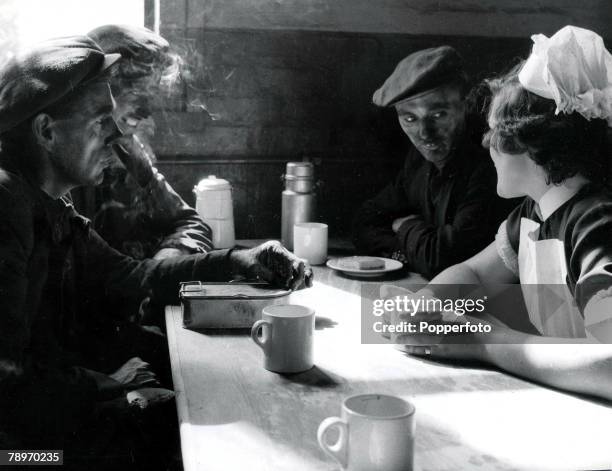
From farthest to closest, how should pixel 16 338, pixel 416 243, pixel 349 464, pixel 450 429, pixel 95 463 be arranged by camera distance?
pixel 416 243
pixel 95 463
pixel 16 338
pixel 450 429
pixel 349 464

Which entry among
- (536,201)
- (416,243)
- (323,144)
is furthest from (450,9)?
(536,201)

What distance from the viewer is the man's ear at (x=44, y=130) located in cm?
159

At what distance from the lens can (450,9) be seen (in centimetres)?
304

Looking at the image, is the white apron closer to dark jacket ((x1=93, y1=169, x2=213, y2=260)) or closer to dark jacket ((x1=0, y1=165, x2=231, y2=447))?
dark jacket ((x1=0, y1=165, x2=231, y2=447))

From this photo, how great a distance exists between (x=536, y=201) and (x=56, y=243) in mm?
1230

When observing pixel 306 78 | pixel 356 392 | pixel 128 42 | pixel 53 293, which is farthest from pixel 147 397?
pixel 306 78

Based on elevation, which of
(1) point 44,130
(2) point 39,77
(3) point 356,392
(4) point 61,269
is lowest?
(3) point 356,392

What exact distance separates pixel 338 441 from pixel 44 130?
112 centimetres

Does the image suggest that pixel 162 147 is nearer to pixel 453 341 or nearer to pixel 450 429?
pixel 453 341

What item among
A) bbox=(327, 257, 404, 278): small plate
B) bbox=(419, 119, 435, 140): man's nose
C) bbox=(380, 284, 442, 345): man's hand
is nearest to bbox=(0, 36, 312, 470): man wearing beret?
bbox=(380, 284, 442, 345): man's hand

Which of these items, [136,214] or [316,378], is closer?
[316,378]

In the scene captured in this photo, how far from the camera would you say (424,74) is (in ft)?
8.36

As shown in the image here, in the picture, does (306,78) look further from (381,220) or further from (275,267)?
(275,267)

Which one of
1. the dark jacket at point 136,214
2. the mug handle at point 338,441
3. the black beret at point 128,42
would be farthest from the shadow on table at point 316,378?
the black beret at point 128,42
